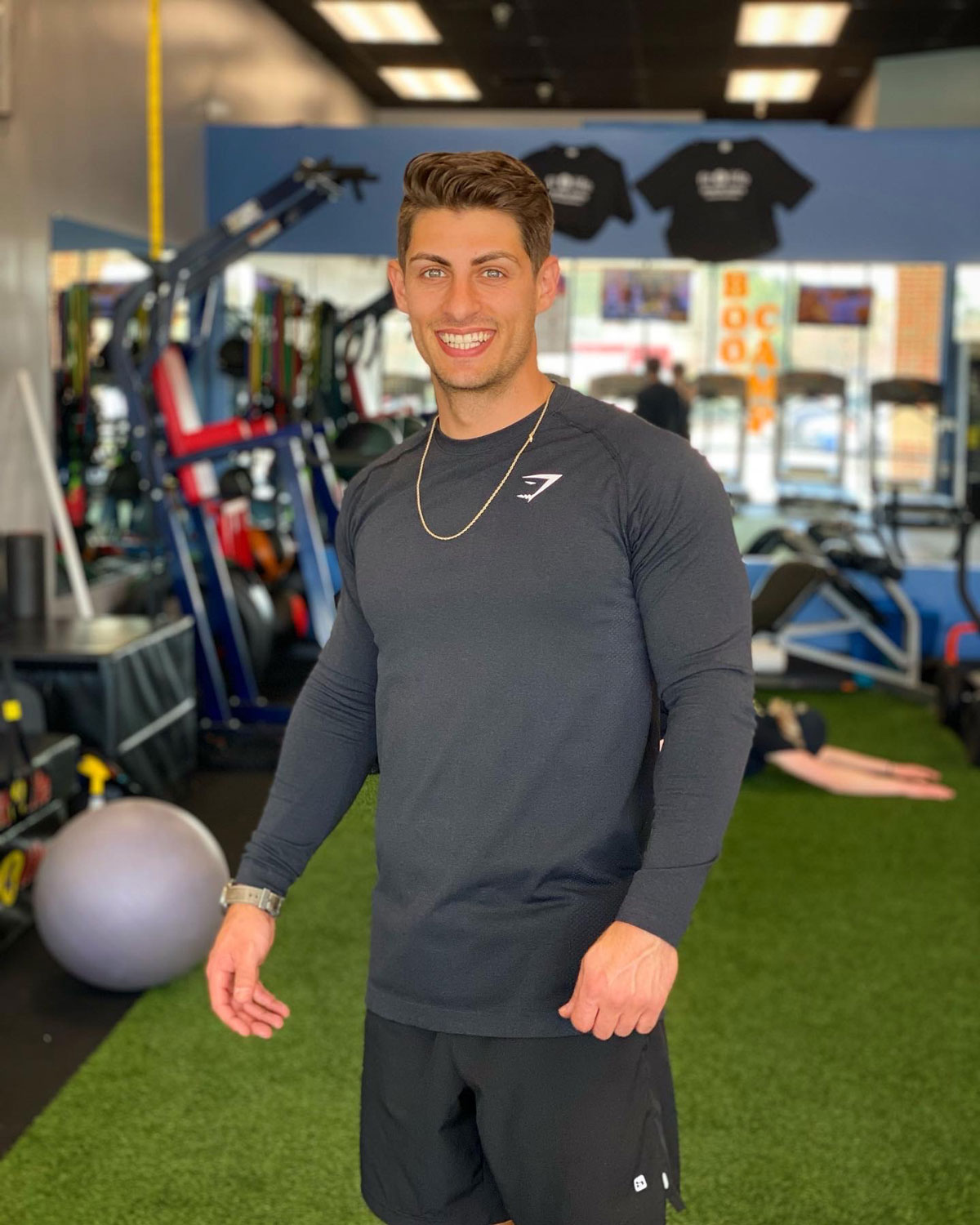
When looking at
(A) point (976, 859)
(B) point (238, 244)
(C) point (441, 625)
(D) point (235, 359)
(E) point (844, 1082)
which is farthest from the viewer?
(D) point (235, 359)

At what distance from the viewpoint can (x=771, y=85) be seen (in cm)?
1046

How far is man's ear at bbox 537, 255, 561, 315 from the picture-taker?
1.54 meters

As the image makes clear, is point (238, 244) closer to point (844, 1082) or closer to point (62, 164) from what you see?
point (62, 164)

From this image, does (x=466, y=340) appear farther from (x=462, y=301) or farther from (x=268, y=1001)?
(x=268, y=1001)

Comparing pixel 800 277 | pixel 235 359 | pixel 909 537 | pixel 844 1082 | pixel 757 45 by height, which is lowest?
pixel 844 1082

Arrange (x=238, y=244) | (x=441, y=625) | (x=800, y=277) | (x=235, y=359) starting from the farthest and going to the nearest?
(x=800, y=277)
(x=235, y=359)
(x=238, y=244)
(x=441, y=625)

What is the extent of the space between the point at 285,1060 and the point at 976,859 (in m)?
2.47

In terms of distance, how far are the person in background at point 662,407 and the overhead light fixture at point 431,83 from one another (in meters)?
4.63

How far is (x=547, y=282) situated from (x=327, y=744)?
1.93 ft

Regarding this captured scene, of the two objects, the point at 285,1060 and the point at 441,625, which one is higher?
the point at 441,625

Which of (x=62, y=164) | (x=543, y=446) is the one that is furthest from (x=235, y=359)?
(x=543, y=446)

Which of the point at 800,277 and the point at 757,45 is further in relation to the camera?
the point at 757,45

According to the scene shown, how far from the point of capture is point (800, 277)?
8422mm

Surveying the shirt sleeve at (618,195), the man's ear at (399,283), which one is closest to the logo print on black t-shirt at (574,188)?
the shirt sleeve at (618,195)
